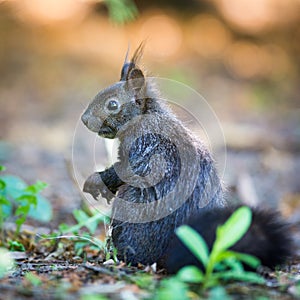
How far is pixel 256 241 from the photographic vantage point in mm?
3283

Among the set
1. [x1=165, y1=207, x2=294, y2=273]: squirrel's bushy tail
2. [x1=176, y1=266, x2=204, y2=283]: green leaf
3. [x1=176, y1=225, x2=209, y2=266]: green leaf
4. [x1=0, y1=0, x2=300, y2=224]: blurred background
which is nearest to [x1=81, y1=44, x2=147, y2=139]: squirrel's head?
[x1=165, y1=207, x2=294, y2=273]: squirrel's bushy tail

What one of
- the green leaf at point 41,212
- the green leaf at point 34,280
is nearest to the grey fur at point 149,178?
the green leaf at point 41,212

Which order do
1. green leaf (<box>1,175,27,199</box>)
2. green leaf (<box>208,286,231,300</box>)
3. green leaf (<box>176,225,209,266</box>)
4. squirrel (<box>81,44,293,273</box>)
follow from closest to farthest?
green leaf (<box>208,286,231,300</box>), green leaf (<box>176,225,209,266</box>), squirrel (<box>81,44,293,273</box>), green leaf (<box>1,175,27,199</box>)

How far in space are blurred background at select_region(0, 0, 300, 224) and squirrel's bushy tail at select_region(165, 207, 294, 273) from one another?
5902 mm

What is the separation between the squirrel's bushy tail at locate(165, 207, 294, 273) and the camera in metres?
3.28

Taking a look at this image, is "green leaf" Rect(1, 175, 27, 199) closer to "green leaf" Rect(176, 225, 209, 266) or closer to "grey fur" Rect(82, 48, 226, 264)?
"grey fur" Rect(82, 48, 226, 264)

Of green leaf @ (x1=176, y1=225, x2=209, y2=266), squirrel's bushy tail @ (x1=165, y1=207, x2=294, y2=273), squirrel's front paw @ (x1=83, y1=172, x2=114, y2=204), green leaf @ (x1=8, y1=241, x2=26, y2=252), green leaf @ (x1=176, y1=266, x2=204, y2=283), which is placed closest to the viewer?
green leaf @ (x1=176, y1=266, x2=204, y2=283)

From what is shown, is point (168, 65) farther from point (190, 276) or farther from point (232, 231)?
point (190, 276)

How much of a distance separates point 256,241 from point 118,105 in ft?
5.68

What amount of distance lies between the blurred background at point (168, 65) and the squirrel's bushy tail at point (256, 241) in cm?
590

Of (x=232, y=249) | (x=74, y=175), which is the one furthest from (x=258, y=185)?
(x=232, y=249)

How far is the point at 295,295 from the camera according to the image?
294 centimetres

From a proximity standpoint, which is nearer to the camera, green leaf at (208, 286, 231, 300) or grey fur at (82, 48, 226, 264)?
green leaf at (208, 286, 231, 300)

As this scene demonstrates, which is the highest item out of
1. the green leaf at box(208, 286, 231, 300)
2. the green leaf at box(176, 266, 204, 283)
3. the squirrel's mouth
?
the squirrel's mouth
